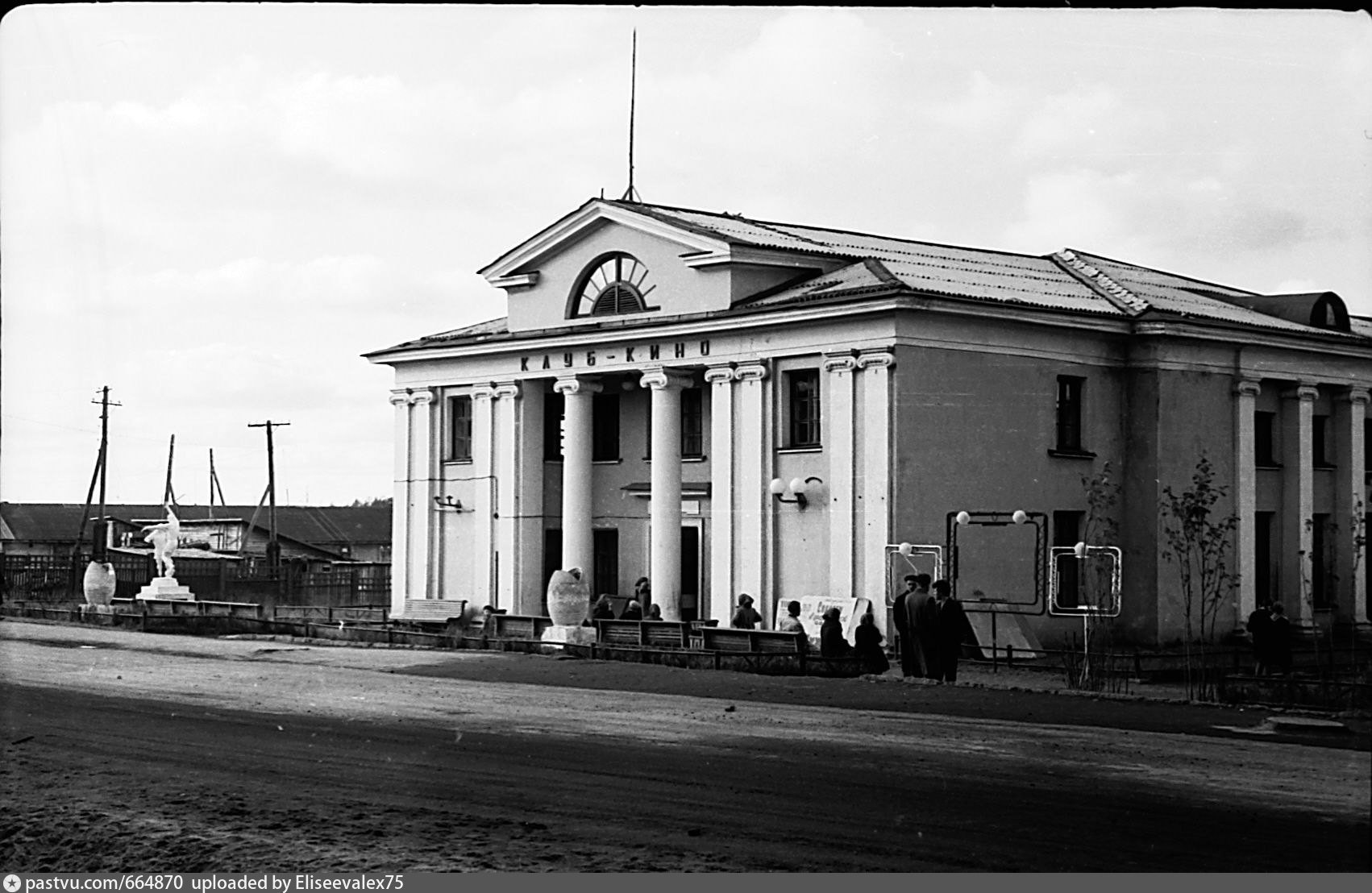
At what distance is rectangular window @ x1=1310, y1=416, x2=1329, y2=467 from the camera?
97.3ft

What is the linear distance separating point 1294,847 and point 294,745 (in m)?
9.66

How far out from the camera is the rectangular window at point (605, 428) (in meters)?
36.7

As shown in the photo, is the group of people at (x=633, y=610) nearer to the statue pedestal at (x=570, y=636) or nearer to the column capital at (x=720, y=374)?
the statue pedestal at (x=570, y=636)

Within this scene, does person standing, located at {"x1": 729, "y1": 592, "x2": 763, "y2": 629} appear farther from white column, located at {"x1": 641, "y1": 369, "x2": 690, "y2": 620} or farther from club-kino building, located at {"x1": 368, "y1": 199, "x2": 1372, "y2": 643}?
white column, located at {"x1": 641, "y1": 369, "x2": 690, "y2": 620}

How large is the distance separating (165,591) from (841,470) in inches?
664

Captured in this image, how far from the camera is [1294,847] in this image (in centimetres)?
1073

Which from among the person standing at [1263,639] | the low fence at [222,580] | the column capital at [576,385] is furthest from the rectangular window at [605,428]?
the person standing at [1263,639]

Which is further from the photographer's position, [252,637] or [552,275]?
[552,275]

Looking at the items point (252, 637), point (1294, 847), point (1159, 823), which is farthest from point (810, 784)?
point (252, 637)

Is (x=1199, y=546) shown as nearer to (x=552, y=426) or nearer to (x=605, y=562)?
(x=605, y=562)

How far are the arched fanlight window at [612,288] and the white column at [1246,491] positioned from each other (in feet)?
36.0

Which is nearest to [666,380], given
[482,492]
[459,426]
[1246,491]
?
[482,492]

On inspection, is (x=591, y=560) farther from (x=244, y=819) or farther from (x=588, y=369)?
(x=244, y=819)

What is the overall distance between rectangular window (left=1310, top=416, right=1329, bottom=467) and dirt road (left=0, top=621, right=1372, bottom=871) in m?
11.1
